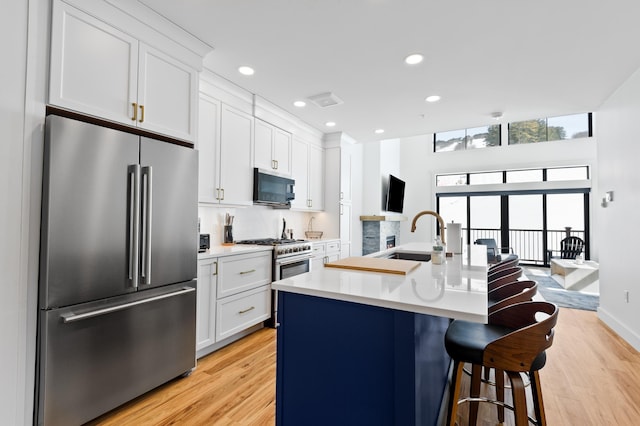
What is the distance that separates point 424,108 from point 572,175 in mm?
5820

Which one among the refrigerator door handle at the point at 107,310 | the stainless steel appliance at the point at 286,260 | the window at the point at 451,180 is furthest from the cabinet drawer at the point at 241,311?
the window at the point at 451,180

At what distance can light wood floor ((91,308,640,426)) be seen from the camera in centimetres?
189

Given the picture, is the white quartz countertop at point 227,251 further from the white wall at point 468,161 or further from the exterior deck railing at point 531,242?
the exterior deck railing at point 531,242

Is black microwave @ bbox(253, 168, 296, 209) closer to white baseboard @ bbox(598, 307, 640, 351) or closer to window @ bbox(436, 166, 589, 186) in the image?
white baseboard @ bbox(598, 307, 640, 351)

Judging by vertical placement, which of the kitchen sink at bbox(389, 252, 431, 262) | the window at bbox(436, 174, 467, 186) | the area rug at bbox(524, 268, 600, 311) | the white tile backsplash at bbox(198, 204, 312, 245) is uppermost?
the window at bbox(436, 174, 467, 186)

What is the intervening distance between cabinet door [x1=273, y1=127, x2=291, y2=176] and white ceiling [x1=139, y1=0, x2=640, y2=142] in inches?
15.1

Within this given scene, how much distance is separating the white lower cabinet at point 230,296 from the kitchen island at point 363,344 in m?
1.34

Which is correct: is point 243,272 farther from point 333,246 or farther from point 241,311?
point 333,246

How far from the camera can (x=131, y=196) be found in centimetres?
194

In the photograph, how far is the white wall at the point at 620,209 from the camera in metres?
2.96

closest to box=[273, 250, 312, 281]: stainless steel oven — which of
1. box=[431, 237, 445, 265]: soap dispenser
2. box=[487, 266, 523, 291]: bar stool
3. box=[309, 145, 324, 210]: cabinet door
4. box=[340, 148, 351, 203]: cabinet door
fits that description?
box=[309, 145, 324, 210]: cabinet door

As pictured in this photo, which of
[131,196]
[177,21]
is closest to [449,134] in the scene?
[177,21]

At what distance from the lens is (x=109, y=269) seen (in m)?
1.85

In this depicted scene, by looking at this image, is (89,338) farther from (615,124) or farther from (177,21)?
(615,124)
